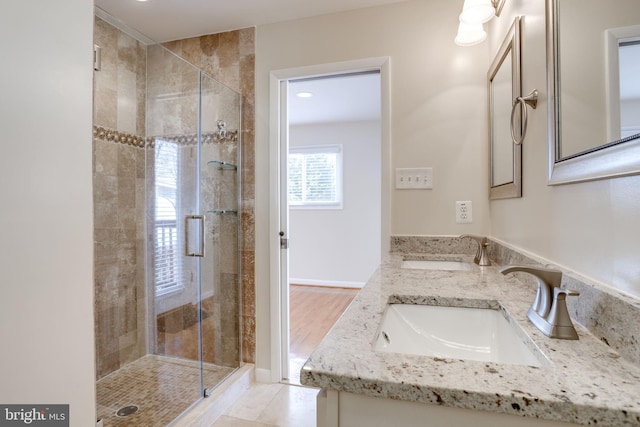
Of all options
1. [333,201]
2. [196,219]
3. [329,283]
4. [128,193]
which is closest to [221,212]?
[196,219]

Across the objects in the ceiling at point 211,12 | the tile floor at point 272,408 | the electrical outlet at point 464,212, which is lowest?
the tile floor at point 272,408

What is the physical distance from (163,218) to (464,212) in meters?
2.05

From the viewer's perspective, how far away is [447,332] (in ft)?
3.03

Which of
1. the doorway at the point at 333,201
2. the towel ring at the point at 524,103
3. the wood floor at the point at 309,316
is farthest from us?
the doorway at the point at 333,201

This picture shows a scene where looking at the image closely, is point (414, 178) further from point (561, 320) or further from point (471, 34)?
point (561, 320)

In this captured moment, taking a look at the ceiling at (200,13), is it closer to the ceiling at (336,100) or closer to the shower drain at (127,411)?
the ceiling at (336,100)

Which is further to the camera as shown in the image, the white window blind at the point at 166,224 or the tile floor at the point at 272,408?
the white window blind at the point at 166,224

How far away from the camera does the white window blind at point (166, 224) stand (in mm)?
2314

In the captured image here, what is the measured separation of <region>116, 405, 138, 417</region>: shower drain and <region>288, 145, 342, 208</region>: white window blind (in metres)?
3.25

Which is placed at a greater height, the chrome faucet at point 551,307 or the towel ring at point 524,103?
the towel ring at point 524,103

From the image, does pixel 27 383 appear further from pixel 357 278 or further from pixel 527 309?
pixel 357 278

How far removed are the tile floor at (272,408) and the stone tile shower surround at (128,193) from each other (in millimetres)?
263

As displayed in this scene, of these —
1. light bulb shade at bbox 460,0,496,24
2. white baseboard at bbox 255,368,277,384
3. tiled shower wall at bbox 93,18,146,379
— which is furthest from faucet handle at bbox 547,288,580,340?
tiled shower wall at bbox 93,18,146,379

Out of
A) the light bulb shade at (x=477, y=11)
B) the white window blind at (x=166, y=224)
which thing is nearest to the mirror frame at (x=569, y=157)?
the light bulb shade at (x=477, y=11)
